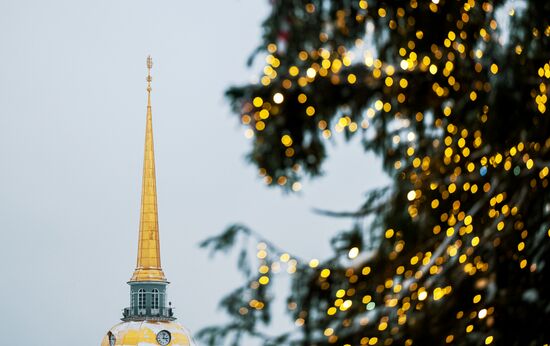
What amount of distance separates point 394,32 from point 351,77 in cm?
44

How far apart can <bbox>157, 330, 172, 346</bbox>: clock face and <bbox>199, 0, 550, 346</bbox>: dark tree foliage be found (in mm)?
43564

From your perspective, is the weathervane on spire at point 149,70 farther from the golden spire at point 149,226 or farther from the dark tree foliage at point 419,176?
the dark tree foliage at point 419,176

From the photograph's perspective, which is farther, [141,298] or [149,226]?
[141,298]

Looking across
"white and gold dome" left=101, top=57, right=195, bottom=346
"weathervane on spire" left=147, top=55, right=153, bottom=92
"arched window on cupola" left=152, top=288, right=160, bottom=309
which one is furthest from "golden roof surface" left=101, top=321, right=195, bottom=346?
"weathervane on spire" left=147, top=55, right=153, bottom=92

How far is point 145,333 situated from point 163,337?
569mm

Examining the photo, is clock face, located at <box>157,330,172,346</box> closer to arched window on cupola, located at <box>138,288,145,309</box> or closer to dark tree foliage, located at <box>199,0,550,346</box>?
arched window on cupola, located at <box>138,288,145,309</box>

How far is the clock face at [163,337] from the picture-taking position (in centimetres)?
5206

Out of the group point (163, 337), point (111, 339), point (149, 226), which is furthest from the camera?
point (163, 337)

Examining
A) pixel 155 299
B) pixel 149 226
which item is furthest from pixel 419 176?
pixel 155 299

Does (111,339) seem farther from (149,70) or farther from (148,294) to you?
(149,70)

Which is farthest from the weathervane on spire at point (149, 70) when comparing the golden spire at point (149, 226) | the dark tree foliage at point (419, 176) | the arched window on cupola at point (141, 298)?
the dark tree foliage at point (419, 176)

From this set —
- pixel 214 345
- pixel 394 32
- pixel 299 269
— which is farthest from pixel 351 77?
pixel 214 345

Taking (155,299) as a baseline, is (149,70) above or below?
above

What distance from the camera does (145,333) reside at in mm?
52250
